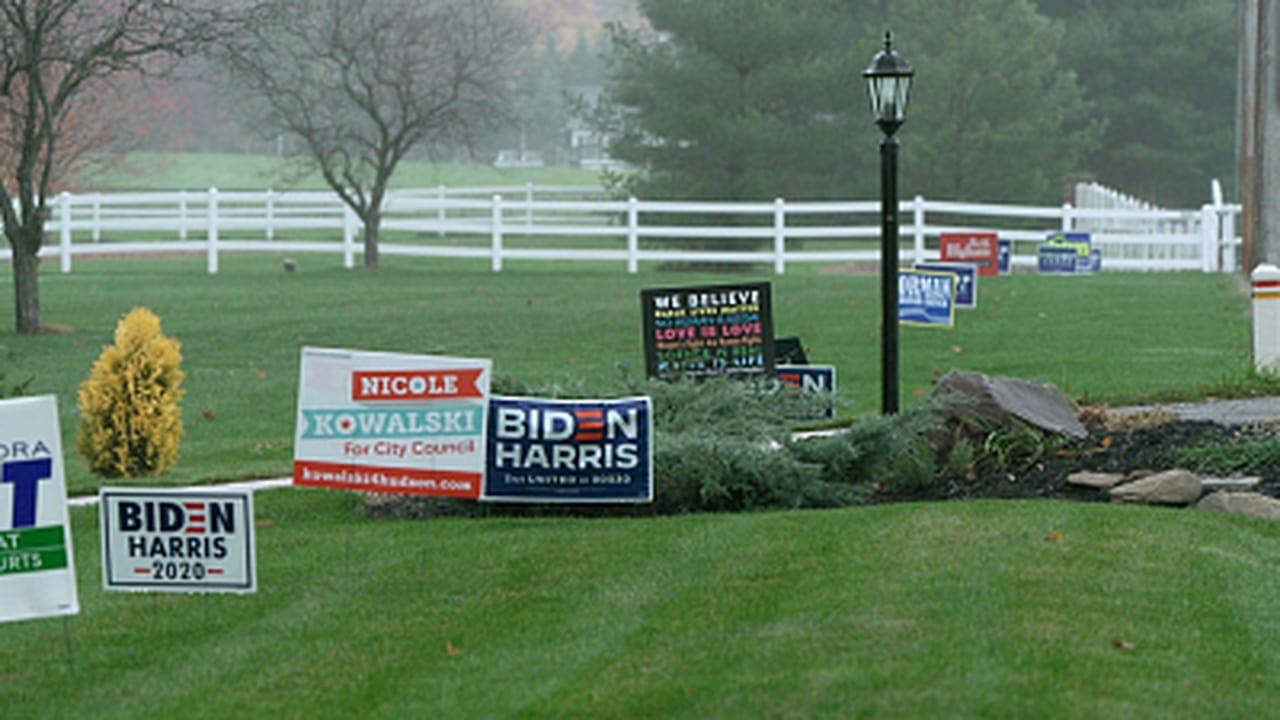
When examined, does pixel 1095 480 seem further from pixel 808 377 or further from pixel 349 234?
pixel 349 234

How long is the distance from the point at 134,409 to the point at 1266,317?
9.34 m

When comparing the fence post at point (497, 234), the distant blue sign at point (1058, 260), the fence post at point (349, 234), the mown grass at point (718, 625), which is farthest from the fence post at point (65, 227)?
the mown grass at point (718, 625)

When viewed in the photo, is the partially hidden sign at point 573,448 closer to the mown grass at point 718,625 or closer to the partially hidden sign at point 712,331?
the mown grass at point 718,625

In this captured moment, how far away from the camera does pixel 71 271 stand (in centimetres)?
3819

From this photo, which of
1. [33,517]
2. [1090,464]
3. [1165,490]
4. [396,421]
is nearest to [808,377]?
[1090,464]

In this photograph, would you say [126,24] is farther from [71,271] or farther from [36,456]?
[36,456]

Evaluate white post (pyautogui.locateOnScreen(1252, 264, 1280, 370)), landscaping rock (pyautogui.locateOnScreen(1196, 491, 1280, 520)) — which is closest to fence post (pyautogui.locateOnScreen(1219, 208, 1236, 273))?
white post (pyautogui.locateOnScreen(1252, 264, 1280, 370))

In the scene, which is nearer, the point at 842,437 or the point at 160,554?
the point at 160,554

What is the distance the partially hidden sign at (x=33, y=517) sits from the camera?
7.04 metres

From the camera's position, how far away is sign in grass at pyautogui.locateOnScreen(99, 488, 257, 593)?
766cm

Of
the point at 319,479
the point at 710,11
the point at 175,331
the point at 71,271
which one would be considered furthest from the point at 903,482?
the point at 710,11

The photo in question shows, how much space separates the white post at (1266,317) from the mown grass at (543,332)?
0.26 metres

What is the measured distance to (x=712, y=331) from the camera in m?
13.4

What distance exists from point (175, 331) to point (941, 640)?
20032 millimetres
